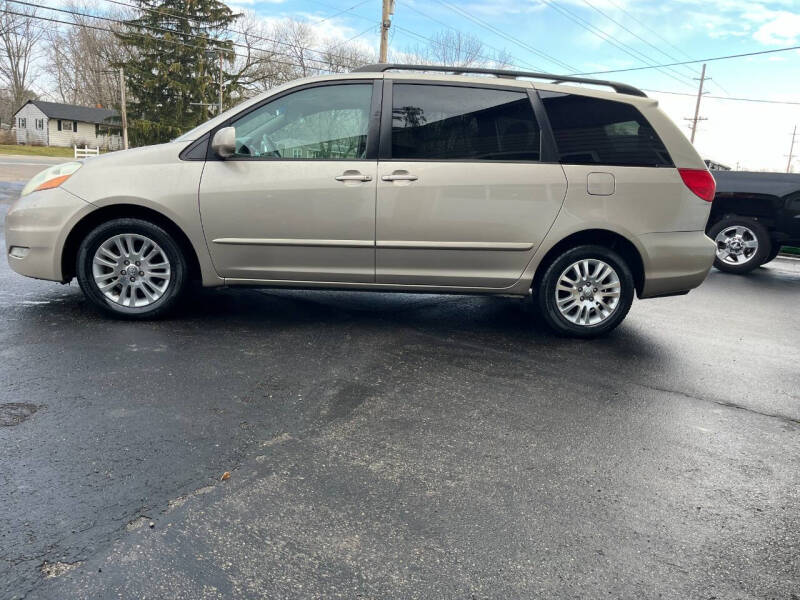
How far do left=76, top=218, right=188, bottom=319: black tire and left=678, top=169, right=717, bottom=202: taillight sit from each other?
13.0ft

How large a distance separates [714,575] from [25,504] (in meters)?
2.47

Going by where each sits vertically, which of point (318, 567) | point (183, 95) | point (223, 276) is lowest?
point (318, 567)

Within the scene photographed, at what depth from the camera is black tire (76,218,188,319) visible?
4.52 meters

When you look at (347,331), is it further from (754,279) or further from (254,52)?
(254,52)

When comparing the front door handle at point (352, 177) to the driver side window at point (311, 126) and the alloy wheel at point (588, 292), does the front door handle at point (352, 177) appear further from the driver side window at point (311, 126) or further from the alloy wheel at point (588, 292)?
the alloy wheel at point (588, 292)

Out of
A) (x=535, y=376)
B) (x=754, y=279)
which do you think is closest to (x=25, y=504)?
(x=535, y=376)

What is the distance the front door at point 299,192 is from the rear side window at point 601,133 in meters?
1.49

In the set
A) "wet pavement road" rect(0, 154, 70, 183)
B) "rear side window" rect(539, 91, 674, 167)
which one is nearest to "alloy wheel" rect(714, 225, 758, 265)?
"rear side window" rect(539, 91, 674, 167)

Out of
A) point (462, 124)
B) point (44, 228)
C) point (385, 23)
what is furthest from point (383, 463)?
point (385, 23)

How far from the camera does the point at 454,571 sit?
6.57ft

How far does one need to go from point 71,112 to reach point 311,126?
70983 millimetres

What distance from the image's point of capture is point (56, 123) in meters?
63.7

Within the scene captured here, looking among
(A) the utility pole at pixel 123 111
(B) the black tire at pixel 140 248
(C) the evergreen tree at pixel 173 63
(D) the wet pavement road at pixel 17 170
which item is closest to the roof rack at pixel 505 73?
(B) the black tire at pixel 140 248

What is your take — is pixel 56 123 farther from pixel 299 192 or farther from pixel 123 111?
pixel 299 192
